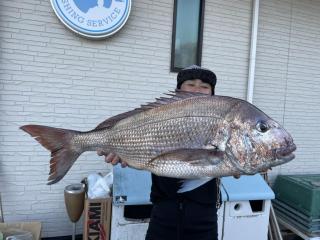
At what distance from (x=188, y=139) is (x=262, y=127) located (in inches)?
14.5

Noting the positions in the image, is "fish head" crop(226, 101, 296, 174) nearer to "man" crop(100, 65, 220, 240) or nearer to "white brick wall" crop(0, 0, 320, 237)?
"man" crop(100, 65, 220, 240)

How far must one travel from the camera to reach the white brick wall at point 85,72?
4.05 meters

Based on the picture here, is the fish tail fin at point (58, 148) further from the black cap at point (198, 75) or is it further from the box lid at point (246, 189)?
the box lid at point (246, 189)

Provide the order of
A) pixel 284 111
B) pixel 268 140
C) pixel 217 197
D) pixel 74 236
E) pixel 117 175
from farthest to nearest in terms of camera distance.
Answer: pixel 284 111 → pixel 74 236 → pixel 117 175 → pixel 217 197 → pixel 268 140

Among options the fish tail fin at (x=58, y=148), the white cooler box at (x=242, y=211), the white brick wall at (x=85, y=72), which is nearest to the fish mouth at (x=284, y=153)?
the fish tail fin at (x=58, y=148)

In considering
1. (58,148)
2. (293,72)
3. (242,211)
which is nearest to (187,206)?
(58,148)

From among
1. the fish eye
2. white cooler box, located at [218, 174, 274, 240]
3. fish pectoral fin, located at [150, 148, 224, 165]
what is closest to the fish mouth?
the fish eye

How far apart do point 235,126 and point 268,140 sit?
169 mm

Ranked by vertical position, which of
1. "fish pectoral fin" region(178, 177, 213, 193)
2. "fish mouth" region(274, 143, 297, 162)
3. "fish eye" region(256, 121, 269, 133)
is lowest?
"fish pectoral fin" region(178, 177, 213, 193)

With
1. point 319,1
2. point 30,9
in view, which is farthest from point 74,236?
point 319,1

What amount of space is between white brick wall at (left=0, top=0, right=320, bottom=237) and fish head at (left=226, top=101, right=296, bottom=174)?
2.94m

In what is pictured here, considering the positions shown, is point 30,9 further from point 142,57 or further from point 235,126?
point 235,126

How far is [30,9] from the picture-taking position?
403 centimetres

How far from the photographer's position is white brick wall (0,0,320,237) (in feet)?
13.3
